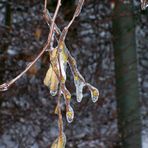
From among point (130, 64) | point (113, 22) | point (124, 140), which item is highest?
point (113, 22)

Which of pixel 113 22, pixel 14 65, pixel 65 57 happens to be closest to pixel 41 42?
pixel 14 65

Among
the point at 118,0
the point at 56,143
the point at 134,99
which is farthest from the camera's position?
the point at 134,99

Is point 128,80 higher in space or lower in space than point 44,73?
lower

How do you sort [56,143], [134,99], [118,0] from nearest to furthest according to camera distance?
1. [56,143]
2. [118,0]
3. [134,99]

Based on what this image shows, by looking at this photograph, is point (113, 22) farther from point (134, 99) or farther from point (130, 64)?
point (134, 99)
